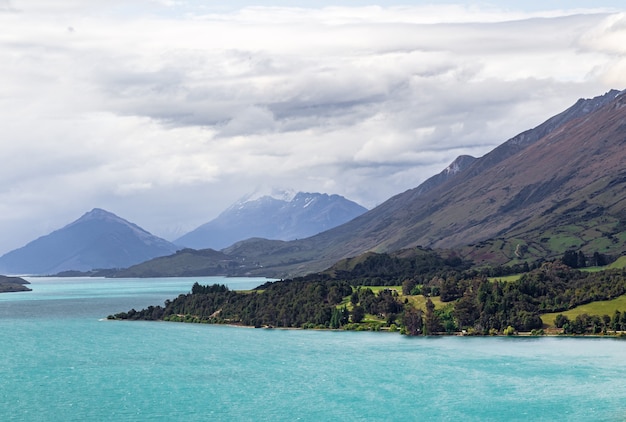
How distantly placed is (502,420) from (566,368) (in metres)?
52.1

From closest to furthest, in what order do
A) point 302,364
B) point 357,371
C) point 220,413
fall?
point 220,413 < point 357,371 < point 302,364

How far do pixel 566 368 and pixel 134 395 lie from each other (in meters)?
92.3

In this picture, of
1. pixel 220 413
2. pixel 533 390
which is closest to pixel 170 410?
pixel 220 413

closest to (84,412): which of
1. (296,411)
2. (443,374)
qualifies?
(296,411)

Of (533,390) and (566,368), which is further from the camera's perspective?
(566,368)

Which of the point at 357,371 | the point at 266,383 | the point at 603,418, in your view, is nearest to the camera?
the point at 603,418

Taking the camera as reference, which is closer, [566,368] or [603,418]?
[603,418]

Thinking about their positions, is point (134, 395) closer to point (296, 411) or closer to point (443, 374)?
point (296, 411)

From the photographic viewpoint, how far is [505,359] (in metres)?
198

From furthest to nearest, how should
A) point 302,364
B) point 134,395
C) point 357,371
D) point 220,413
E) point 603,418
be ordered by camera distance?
point 302,364
point 357,371
point 134,395
point 220,413
point 603,418

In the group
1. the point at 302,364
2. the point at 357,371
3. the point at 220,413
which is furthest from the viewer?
the point at 302,364

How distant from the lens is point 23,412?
14100 centimetres

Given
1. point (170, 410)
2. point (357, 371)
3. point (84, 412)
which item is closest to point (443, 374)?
point (357, 371)

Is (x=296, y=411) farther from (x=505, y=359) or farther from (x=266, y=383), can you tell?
(x=505, y=359)
